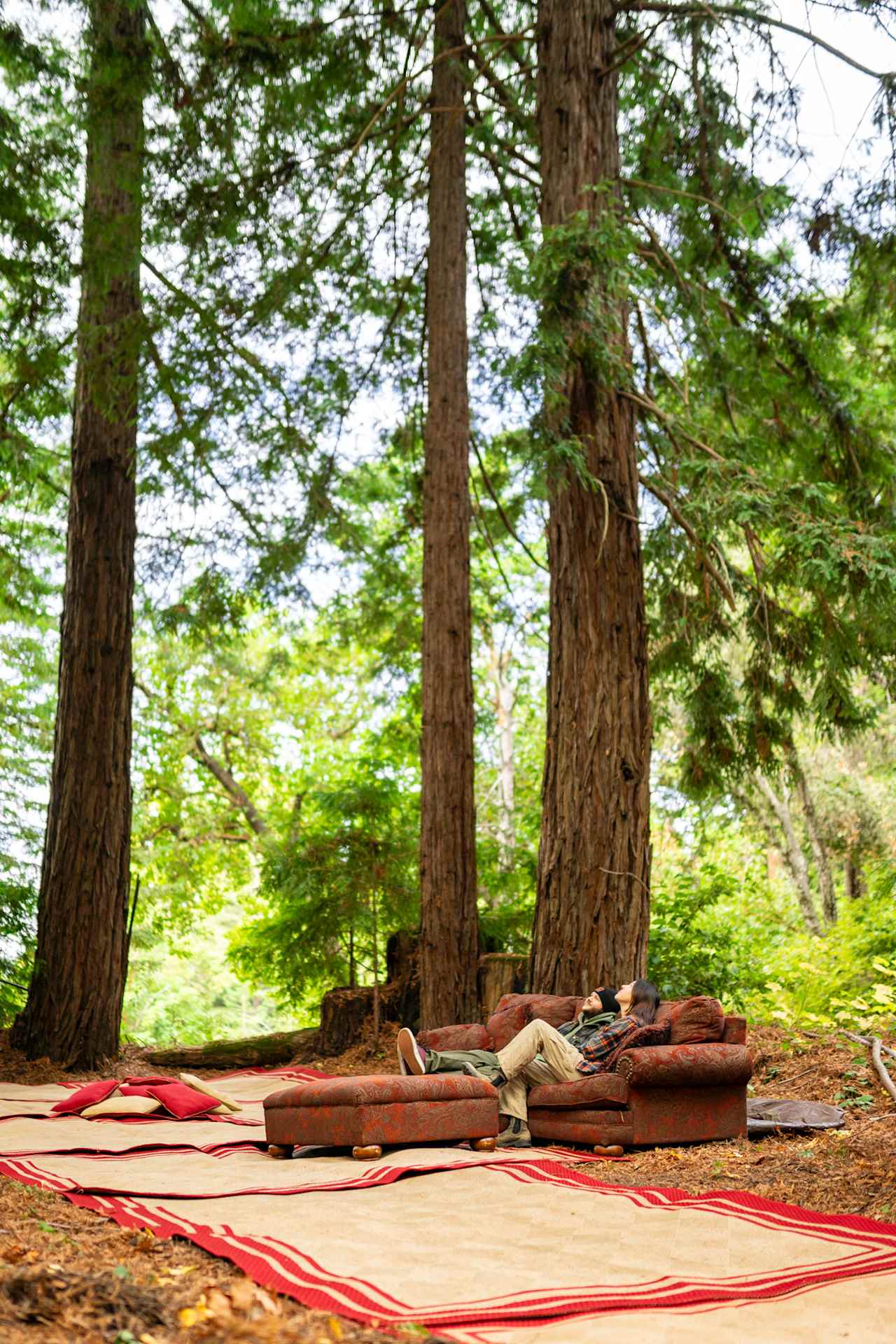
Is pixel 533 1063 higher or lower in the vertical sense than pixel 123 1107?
higher

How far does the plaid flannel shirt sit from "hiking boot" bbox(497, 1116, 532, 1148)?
429 mm

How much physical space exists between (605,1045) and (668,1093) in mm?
413

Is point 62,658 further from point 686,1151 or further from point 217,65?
point 686,1151

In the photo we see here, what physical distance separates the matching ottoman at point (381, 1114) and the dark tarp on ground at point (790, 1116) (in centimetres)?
142

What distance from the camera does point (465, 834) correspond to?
9352 millimetres

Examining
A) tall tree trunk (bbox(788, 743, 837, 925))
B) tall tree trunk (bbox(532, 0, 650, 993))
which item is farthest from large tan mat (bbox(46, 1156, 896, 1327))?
tall tree trunk (bbox(788, 743, 837, 925))

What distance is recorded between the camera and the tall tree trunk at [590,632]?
288 inches

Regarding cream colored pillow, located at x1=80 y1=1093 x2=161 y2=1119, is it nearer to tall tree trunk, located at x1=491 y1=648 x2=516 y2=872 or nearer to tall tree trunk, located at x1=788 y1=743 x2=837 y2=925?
tall tree trunk, located at x1=788 y1=743 x2=837 y2=925

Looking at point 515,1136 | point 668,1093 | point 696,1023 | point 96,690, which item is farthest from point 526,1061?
point 96,690

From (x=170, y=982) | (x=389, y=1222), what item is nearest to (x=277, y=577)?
(x=389, y=1222)

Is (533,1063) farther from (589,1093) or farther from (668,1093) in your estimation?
(668,1093)

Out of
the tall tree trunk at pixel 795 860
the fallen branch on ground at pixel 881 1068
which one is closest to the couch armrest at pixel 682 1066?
the fallen branch on ground at pixel 881 1068

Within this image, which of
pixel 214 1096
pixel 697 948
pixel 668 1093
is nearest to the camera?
pixel 668 1093

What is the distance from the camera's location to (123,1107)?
273 inches
